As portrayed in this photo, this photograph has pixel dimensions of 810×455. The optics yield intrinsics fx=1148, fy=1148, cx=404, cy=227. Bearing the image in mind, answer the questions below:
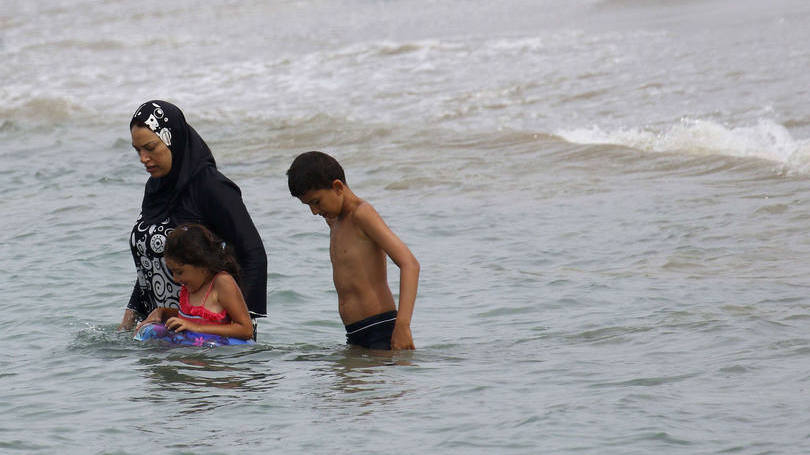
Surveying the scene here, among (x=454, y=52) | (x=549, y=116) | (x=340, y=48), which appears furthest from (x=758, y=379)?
(x=340, y=48)

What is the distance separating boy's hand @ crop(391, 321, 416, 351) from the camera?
557 cm

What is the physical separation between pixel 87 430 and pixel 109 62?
21.3m

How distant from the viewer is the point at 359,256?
577 centimetres

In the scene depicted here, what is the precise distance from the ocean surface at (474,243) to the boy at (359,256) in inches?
9.5

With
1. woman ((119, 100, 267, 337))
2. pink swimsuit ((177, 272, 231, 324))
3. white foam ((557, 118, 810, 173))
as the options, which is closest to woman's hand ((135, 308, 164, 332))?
pink swimsuit ((177, 272, 231, 324))

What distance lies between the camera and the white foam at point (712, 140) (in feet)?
41.9

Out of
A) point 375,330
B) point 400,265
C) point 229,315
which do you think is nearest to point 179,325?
point 229,315

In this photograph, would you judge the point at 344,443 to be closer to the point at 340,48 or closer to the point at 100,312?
the point at 100,312

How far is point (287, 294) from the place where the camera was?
8344mm

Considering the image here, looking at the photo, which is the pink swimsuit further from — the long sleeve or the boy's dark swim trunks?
the boy's dark swim trunks

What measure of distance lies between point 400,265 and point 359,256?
318mm

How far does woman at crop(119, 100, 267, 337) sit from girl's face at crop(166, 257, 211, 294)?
0.14 m

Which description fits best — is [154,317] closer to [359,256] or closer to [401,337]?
[359,256]

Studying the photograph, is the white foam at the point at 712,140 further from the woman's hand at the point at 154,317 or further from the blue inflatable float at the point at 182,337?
the woman's hand at the point at 154,317
